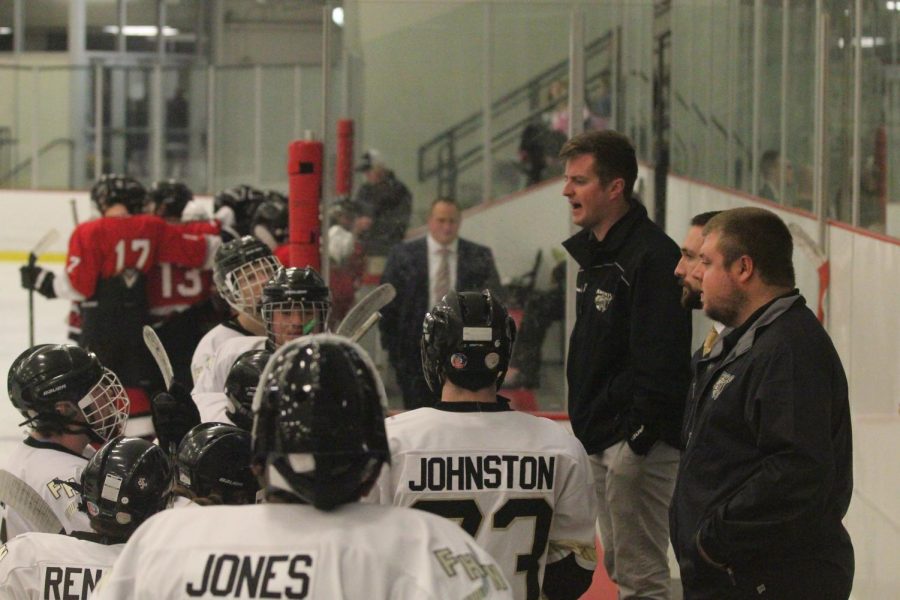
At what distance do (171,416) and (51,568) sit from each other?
145cm

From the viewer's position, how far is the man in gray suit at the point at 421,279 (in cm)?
478

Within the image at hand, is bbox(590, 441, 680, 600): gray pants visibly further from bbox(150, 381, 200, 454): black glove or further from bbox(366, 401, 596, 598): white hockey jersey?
bbox(150, 381, 200, 454): black glove

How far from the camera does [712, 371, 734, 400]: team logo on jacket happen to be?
7.47 feet

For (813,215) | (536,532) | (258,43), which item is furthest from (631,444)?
(258,43)

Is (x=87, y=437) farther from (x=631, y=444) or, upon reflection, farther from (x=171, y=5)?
(x=171, y=5)

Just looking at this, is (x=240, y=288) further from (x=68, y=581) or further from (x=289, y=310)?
(x=68, y=581)

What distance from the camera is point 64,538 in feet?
6.61

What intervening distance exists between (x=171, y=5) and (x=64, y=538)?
14.4 meters

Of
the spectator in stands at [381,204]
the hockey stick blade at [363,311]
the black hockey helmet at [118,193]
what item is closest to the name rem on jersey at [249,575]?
the hockey stick blade at [363,311]

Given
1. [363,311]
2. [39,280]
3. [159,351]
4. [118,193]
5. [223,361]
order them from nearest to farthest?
[223,361], [159,351], [363,311], [118,193], [39,280]

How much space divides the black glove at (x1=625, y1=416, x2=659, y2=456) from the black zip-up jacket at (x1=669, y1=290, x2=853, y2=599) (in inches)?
22.2

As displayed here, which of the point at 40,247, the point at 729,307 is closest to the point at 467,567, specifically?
the point at 729,307

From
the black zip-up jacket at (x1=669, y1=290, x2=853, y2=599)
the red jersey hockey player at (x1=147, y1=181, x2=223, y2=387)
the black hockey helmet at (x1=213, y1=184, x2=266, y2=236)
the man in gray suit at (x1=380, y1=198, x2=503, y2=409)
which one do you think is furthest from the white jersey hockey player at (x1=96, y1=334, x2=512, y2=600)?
the black hockey helmet at (x1=213, y1=184, x2=266, y2=236)

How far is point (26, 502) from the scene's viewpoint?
2.26 metres
